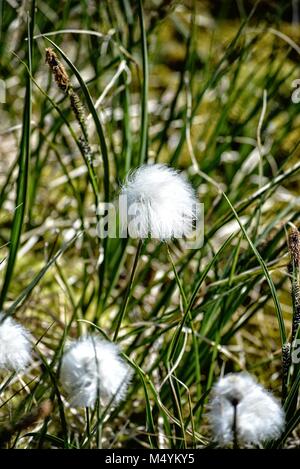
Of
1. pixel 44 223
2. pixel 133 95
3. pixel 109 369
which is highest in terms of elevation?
pixel 133 95

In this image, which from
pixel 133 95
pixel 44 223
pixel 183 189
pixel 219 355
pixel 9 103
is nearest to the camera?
pixel 183 189

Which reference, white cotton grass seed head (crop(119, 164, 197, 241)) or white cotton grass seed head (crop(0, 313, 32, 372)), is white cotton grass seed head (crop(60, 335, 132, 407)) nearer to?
white cotton grass seed head (crop(0, 313, 32, 372))

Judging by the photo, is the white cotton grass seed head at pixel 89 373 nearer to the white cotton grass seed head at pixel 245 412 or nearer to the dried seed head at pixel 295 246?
the white cotton grass seed head at pixel 245 412

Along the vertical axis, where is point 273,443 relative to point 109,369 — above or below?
below

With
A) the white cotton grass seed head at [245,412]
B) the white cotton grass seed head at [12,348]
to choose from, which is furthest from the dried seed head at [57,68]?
the white cotton grass seed head at [245,412]

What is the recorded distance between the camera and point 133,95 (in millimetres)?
1980

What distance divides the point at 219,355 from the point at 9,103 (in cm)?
78

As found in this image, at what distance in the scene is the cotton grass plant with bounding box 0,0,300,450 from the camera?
2.69 ft

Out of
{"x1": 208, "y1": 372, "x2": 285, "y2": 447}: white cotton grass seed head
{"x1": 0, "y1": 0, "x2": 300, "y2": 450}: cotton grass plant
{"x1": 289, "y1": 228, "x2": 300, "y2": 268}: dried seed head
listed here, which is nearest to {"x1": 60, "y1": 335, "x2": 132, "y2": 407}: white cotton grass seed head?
{"x1": 0, "y1": 0, "x2": 300, "y2": 450}: cotton grass plant

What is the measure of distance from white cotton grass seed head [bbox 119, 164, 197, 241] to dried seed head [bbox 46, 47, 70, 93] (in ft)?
0.54

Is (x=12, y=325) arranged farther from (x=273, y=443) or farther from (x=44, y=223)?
(x=44, y=223)

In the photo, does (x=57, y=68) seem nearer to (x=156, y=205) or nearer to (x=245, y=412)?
(x=156, y=205)

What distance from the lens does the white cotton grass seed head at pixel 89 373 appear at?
0.81 m
